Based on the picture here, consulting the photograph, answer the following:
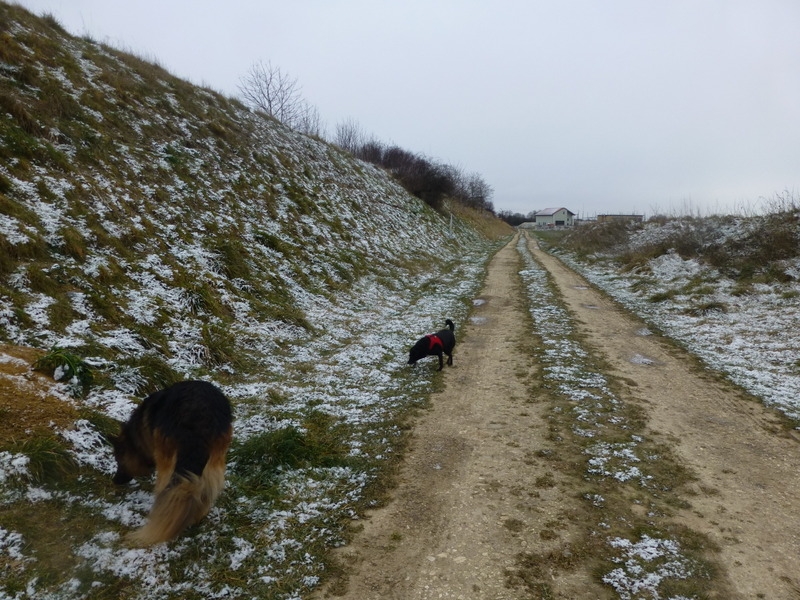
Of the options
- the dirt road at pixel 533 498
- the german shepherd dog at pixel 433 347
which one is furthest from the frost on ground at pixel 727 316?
the german shepherd dog at pixel 433 347

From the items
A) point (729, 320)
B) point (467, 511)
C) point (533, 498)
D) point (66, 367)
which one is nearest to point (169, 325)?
point (66, 367)

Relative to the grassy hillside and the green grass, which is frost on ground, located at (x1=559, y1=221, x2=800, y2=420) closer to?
the grassy hillside

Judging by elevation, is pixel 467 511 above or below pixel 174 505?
below

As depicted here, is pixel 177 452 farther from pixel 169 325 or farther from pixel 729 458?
pixel 729 458

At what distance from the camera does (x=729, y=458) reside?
207 inches

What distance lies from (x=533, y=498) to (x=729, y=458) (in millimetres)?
2743

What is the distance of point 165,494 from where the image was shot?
340 centimetres

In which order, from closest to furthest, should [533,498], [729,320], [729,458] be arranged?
[533,498], [729,458], [729,320]

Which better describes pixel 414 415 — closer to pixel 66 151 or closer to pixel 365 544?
pixel 365 544

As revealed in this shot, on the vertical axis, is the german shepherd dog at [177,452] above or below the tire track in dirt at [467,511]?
above

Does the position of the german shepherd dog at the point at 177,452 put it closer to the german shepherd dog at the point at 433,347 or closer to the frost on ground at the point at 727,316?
the german shepherd dog at the point at 433,347

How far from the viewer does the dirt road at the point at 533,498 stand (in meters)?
3.45

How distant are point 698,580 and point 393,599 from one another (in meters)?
2.40

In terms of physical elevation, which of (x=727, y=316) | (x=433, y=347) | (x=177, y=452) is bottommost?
(x=433, y=347)
